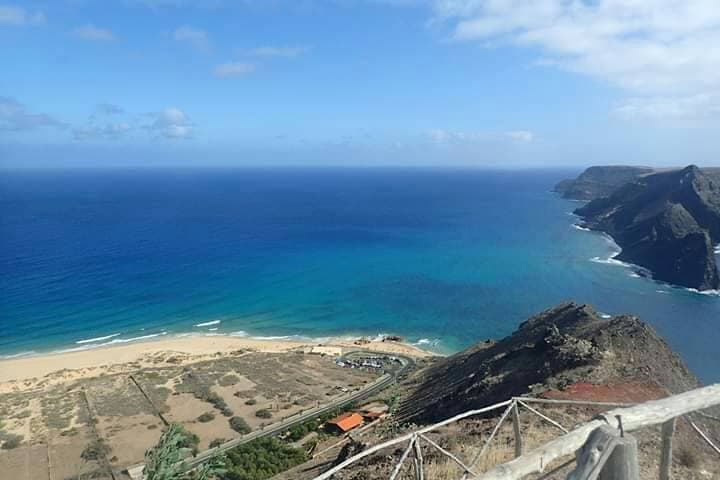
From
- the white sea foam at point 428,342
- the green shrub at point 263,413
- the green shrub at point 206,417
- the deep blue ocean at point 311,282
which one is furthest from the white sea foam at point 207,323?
the white sea foam at point 428,342

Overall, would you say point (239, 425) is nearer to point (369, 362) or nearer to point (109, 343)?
point (369, 362)

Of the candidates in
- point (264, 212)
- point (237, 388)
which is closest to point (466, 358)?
point (237, 388)

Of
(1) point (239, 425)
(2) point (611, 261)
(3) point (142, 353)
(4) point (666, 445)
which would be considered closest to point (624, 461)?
(4) point (666, 445)

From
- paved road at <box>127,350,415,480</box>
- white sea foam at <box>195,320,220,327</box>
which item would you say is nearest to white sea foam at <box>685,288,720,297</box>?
paved road at <box>127,350,415,480</box>

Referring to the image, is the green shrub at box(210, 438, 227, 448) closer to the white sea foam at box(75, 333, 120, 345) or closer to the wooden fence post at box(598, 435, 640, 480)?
the white sea foam at box(75, 333, 120, 345)

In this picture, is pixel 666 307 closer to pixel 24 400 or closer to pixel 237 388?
pixel 237 388

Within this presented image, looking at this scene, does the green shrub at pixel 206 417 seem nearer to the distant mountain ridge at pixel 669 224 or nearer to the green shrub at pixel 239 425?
the green shrub at pixel 239 425
